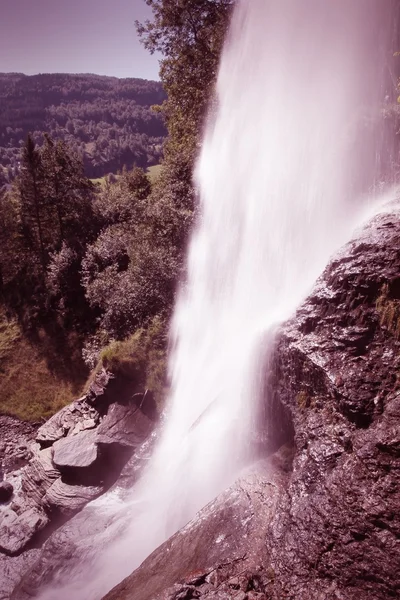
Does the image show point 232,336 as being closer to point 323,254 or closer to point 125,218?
point 323,254

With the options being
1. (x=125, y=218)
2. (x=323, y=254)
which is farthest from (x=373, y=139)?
(x=125, y=218)

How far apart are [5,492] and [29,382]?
10.8m

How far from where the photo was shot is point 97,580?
1175cm

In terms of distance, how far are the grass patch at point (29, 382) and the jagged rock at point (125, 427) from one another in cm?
1002

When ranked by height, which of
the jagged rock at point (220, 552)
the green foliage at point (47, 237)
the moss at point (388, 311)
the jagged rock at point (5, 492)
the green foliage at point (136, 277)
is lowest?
the jagged rock at point (5, 492)

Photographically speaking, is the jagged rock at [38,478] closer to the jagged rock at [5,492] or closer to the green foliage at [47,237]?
the jagged rock at [5,492]

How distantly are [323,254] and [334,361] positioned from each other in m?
7.14

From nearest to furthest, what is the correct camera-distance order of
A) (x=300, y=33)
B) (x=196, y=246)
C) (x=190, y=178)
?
(x=300, y=33) < (x=196, y=246) < (x=190, y=178)

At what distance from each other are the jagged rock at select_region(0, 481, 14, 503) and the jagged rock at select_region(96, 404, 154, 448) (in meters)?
6.88

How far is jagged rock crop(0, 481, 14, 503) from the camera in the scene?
19.1 metres

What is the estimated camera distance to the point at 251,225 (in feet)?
60.0

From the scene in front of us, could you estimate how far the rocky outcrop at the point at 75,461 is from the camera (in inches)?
640

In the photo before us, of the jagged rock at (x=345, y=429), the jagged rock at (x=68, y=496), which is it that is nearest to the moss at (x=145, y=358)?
the jagged rock at (x=68, y=496)

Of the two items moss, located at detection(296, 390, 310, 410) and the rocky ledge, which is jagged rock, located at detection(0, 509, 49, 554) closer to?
the rocky ledge
